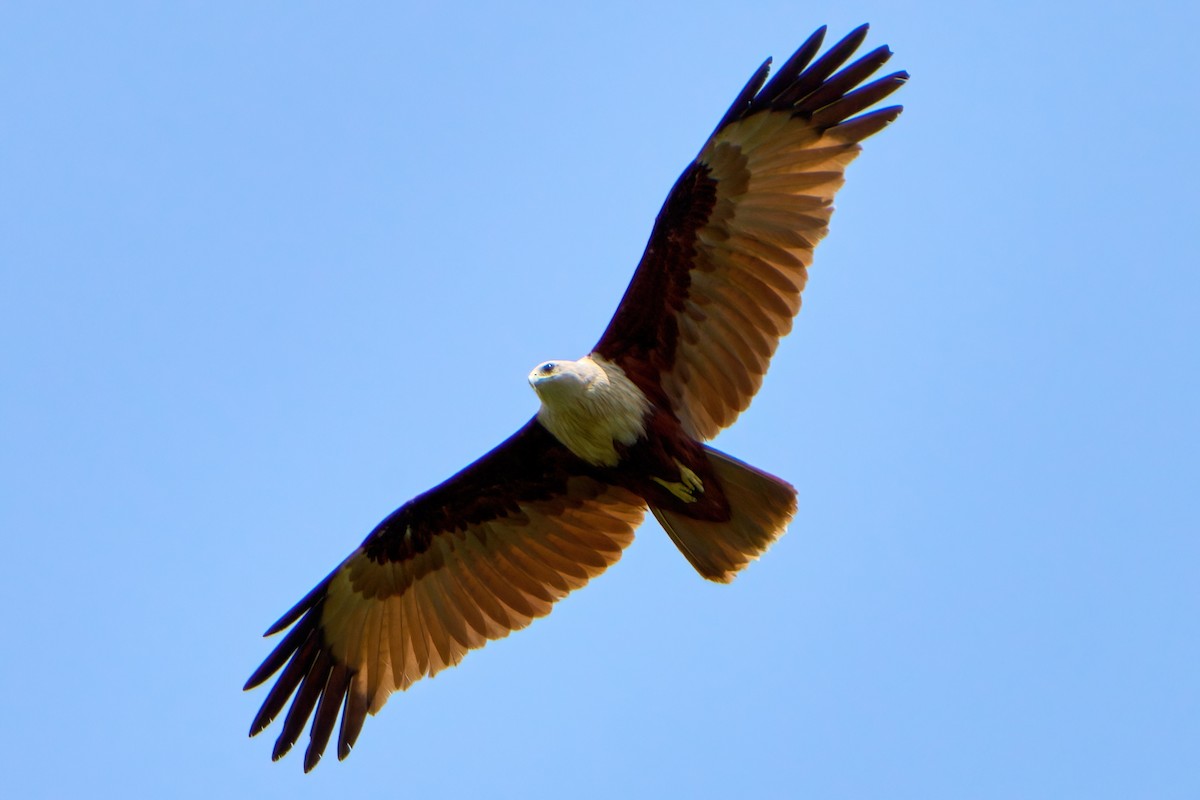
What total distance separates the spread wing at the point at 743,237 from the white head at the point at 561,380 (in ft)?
1.40

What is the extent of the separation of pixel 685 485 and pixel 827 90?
2.71m

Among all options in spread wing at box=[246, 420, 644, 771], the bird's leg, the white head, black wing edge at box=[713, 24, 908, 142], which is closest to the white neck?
the white head

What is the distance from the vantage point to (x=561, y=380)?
10062 millimetres

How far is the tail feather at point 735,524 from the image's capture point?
10.1 metres

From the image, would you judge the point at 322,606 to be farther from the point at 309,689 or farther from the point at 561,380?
the point at 561,380

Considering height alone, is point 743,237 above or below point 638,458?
above

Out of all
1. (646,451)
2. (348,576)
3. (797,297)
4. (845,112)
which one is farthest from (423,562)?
(845,112)

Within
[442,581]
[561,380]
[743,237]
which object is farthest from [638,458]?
[442,581]

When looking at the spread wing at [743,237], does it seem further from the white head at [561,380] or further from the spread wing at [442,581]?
the spread wing at [442,581]

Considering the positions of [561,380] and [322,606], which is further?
[322,606]

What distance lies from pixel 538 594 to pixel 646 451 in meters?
1.56

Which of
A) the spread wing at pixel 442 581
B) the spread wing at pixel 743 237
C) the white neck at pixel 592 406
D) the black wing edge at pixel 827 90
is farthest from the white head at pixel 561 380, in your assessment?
the black wing edge at pixel 827 90

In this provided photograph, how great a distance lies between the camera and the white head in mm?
10070

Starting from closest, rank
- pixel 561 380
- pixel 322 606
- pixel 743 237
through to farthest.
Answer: pixel 561 380 < pixel 743 237 < pixel 322 606
